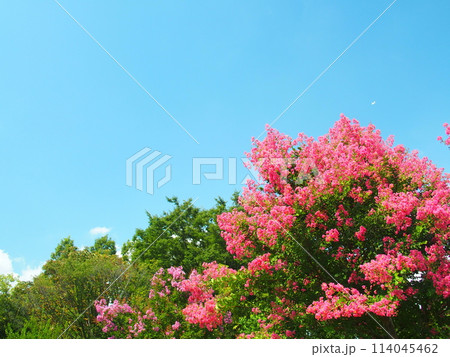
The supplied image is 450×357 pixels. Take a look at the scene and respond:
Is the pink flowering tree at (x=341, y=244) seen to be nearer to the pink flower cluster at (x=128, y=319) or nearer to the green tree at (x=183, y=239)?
the pink flower cluster at (x=128, y=319)

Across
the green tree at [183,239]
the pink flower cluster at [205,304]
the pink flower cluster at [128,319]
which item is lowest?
the pink flower cluster at [128,319]

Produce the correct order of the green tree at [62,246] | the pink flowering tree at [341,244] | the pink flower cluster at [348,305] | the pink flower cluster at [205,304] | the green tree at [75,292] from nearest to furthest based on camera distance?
the pink flower cluster at [348,305] → the pink flowering tree at [341,244] → the pink flower cluster at [205,304] → the green tree at [75,292] → the green tree at [62,246]

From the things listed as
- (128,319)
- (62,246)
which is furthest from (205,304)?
(62,246)

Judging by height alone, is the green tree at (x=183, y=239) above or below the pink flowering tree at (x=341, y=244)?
above

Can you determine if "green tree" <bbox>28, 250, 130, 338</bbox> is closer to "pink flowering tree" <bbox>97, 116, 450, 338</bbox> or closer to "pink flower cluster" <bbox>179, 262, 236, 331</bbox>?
"pink flower cluster" <bbox>179, 262, 236, 331</bbox>

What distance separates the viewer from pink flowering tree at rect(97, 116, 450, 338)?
6.94 metres

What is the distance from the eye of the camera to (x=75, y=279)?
901 inches

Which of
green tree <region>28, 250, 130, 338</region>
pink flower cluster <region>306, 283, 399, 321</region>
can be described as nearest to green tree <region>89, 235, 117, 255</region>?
green tree <region>28, 250, 130, 338</region>

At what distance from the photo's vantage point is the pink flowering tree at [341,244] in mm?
6938

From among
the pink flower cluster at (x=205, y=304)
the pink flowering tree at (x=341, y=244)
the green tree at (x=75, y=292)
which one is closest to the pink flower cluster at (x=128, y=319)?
the pink flower cluster at (x=205, y=304)

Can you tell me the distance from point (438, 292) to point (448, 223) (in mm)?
1327

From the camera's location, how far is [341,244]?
8031 mm
